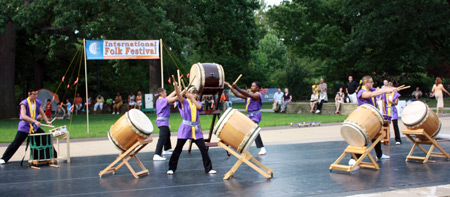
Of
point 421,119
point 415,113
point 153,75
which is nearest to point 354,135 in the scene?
point 421,119

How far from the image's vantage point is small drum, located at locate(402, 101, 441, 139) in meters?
8.98

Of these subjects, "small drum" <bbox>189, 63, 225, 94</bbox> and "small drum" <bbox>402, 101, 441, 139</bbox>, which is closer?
"small drum" <bbox>402, 101, 441, 139</bbox>

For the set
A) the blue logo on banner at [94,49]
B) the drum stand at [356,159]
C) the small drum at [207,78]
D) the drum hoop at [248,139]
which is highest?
the blue logo on banner at [94,49]

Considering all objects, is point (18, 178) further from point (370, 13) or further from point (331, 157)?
point (370, 13)

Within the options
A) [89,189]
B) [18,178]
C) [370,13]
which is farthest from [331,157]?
[370,13]

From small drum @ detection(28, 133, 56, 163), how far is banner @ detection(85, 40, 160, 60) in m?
6.09

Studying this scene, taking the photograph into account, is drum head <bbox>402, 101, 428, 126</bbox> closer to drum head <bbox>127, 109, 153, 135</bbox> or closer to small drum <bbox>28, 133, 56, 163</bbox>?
drum head <bbox>127, 109, 153, 135</bbox>

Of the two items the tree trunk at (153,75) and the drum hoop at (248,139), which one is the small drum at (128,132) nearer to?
the drum hoop at (248,139)

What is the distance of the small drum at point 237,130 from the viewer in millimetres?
7684

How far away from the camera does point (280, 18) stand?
143 ft

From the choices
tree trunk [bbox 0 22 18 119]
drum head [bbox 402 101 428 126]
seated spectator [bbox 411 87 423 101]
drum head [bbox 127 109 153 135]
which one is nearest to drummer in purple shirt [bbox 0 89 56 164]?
drum head [bbox 127 109 153 135]

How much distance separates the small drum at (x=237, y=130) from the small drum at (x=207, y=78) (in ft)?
7.25

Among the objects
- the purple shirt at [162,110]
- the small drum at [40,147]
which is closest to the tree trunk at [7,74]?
the small drum at [40,147]

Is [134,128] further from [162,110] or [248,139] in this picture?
[162,110]
